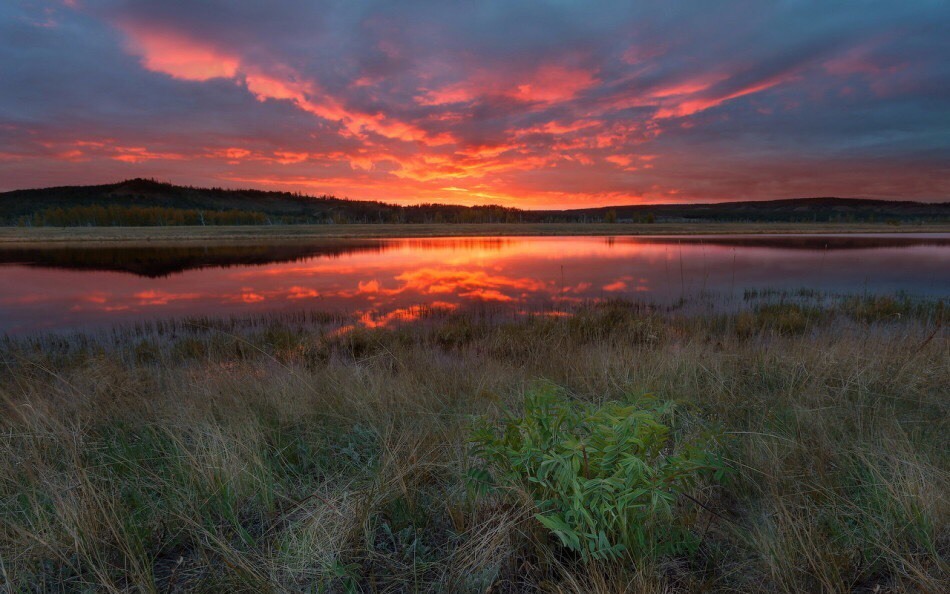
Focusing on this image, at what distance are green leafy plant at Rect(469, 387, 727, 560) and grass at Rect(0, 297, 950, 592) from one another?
142mm

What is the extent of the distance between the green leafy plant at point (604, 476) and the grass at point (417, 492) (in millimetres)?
142

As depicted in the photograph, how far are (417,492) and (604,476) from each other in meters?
1.64

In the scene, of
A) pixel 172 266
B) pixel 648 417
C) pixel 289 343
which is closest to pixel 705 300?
pixel 289 343

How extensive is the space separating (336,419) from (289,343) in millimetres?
7665

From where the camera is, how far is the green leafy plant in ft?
6.93

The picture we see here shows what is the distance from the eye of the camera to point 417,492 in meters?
3.31

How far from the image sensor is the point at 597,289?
22.1 m

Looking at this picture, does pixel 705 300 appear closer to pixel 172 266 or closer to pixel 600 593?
pixel 600 593

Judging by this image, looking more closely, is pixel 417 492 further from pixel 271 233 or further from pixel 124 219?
pixel 124 219

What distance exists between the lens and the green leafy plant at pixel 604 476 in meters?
2.11

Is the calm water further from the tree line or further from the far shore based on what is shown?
the tree line

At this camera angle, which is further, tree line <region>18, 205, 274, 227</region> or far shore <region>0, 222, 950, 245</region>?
tree line <region>18, 205, 274, 227</region>

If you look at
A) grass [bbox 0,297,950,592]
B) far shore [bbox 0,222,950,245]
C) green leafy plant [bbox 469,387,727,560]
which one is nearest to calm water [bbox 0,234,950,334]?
grass [bbox 0,297,950,592]

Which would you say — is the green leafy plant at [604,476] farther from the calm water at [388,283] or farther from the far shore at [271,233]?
the far shore at [271,233]
